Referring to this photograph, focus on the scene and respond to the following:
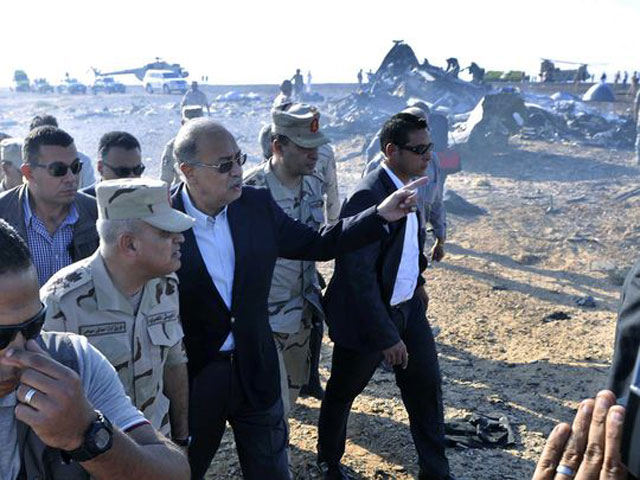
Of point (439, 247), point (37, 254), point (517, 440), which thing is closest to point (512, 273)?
point (439, 247)

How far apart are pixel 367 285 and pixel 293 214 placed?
87 cm

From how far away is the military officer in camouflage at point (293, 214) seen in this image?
13.3ft

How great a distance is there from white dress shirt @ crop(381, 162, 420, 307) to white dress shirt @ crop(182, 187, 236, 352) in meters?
1.08

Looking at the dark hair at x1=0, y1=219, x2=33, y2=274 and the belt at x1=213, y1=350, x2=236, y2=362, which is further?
the belt at x1=213, y1=350, x2=236, y2=362

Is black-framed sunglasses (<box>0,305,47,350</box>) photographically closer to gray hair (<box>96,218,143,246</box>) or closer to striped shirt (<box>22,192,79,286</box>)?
gray hair (<box>96,218,143,246</box>)

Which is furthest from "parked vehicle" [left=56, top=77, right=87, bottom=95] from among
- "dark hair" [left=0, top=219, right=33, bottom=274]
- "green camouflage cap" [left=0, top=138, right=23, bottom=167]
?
"dark hair" [left=0, top=219, right=33, bottom=274]

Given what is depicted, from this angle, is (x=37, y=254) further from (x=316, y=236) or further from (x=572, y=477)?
(x=572, y=477)

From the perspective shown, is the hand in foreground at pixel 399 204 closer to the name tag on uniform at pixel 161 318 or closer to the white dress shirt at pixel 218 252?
the white dress shirt at pixel 218 252

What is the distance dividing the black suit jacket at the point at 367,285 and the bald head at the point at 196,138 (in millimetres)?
916

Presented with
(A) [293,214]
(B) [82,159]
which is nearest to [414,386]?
(A) [293,214]

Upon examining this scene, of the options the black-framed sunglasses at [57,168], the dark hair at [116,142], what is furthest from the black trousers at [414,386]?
the dark hair at [116,142]

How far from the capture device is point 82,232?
370cm

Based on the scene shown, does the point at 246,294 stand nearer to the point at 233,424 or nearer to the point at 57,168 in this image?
the point at 233,424

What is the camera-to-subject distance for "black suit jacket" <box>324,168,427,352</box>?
3590mm
